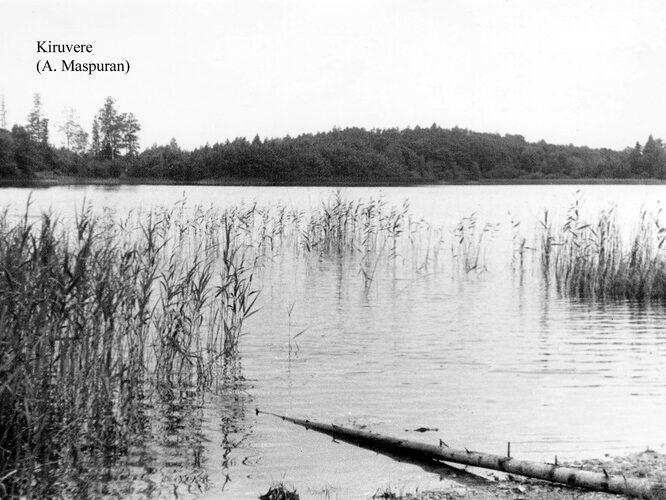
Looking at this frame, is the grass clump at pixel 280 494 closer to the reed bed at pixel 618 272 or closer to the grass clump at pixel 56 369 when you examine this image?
the grass clump at pixel 56 369

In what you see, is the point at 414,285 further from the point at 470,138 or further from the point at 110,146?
the point at 470,138

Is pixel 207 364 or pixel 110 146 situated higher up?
pixel 110 146

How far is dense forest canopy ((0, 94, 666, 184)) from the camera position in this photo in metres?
64.4

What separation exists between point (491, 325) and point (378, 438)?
6816mm

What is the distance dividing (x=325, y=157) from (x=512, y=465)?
75527mm

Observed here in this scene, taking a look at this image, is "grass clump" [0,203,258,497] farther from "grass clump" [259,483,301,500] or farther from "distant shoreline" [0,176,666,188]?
"distant shoreline" [0,176,666,188]

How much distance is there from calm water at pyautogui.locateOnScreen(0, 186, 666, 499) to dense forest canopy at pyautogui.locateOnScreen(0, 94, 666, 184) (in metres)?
50.5

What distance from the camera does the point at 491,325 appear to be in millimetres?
12320

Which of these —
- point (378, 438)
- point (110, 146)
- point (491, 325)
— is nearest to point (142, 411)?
point (378, 438)

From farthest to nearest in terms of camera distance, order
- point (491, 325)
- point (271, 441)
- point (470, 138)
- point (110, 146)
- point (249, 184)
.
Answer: point (470, 138) < point (249, 184) < point (110, 146) < point (491, 325) < point (271, 441)

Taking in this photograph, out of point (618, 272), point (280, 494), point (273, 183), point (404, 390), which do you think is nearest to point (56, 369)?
point (280, 494)

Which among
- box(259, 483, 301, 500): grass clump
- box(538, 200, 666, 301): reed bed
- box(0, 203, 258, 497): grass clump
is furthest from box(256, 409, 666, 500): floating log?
box(538, 200, 666, 301): reed bed

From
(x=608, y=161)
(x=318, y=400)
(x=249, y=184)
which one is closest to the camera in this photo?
(x=318, y=400)

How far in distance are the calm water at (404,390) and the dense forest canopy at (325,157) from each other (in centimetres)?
5051
